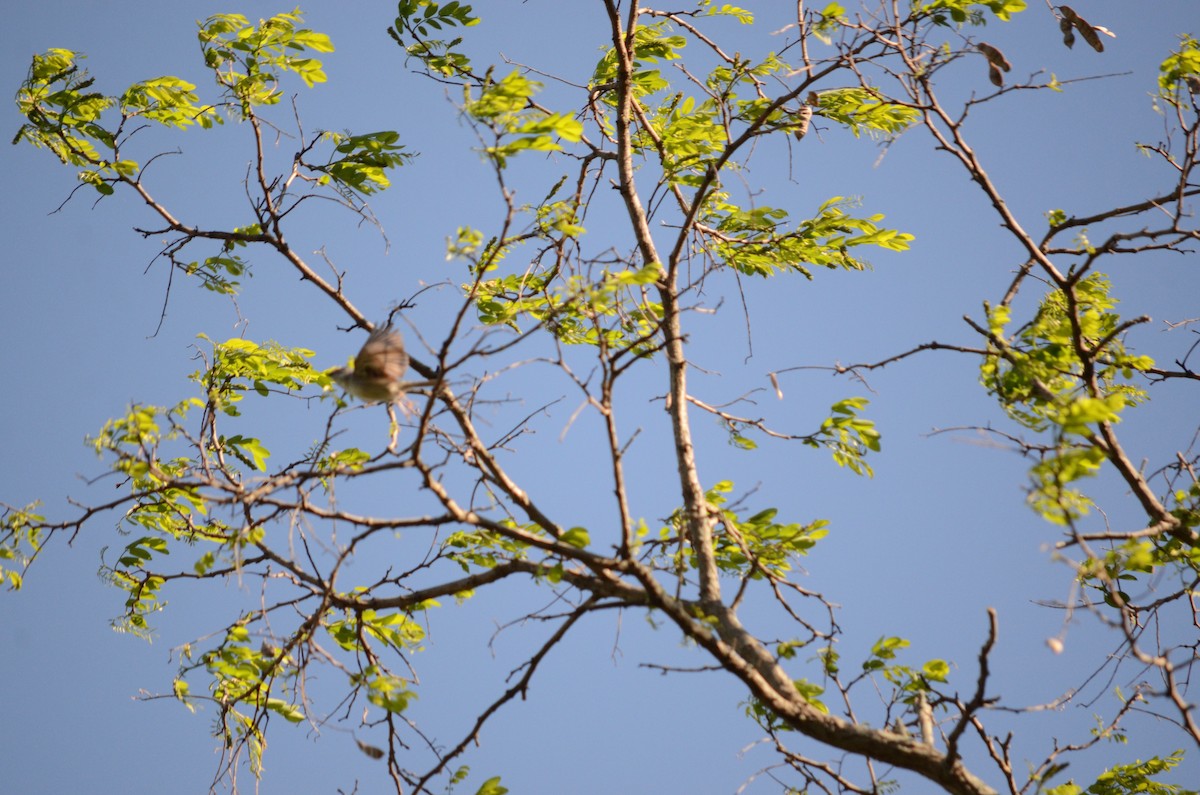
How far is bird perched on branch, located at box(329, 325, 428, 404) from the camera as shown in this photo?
2418mm

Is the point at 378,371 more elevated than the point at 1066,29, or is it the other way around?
the point at 1066,29

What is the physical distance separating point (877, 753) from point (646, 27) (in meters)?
2.53

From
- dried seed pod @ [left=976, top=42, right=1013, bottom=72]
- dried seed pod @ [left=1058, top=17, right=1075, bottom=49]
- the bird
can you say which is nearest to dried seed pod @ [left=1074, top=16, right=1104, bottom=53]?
dried seed pod @ [left=1058, top=17, right=1075, bottom=49]

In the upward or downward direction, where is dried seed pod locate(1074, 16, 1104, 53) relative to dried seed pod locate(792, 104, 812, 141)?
upward

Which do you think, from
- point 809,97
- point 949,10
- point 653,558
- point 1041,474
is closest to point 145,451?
point 653,558

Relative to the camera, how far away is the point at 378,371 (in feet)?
8.04

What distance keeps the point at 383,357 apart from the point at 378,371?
1.6 inches

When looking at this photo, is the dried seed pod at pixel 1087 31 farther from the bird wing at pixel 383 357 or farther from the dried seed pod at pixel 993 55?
the bird wing at pixel 383 357

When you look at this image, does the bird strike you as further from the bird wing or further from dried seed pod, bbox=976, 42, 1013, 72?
dried seed pod, bbox=976, 42, 1013, 72

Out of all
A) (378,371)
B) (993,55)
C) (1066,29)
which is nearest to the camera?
(378,371)

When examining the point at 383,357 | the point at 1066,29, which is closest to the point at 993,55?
the point at 1066,29

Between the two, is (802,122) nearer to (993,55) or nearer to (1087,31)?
(993,55)

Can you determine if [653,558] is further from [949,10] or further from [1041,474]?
[949,10]

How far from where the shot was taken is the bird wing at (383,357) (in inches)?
96.4
